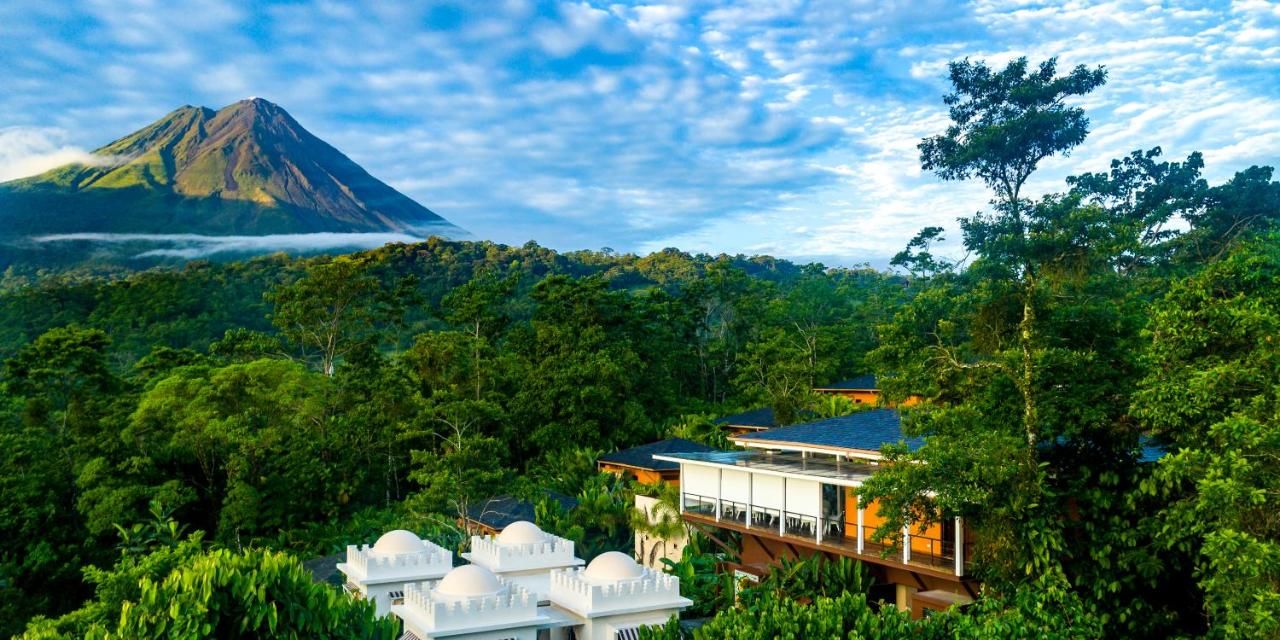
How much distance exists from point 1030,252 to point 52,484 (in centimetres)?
3242

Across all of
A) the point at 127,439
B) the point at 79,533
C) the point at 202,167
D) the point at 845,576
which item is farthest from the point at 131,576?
the point at 202,167

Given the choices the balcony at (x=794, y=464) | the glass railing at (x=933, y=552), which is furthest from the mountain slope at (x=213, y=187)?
the glass railing at (x=933, y=552)

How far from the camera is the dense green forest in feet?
44.3

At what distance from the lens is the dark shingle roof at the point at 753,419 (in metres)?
37.8

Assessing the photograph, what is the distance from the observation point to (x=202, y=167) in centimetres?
10781

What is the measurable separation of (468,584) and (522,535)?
5021 mm

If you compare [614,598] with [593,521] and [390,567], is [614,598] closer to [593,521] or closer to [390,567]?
[390,567]

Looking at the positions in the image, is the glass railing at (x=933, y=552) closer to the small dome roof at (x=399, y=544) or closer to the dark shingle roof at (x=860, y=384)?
the small dome roof at (x=399, y=544)

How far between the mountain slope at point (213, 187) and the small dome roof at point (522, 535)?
86.8m

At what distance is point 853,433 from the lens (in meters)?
21.5

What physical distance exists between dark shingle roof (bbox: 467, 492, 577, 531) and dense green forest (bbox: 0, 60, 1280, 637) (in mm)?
894

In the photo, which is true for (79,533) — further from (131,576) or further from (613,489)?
(131,576)

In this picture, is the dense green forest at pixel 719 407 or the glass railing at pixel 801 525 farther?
the glass railing at pixel 801 525

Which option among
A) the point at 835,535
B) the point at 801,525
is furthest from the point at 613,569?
the point at 835,535
